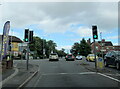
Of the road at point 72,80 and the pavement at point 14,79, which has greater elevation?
the pavement at point 14,79

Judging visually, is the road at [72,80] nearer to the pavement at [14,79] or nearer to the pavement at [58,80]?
Answer: the pavement at [58,80]

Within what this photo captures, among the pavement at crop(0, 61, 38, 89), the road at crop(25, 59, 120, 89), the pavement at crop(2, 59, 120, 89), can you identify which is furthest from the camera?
the road at crop(25, 59, 120, 89)

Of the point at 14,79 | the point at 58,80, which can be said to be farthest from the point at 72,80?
the point at 14,79

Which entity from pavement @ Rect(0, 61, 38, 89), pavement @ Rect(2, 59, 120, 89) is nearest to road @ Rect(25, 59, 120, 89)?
pavement @ Rect(2, 59, 120, 89)

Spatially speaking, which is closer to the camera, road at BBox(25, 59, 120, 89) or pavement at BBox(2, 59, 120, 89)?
pavement at BBox(2, 59, 120, 89)

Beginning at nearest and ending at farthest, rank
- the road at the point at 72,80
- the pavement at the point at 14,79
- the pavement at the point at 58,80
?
the pavement at the point at 14,79 < the pavement at the point at 58,80 < the road at the point at 72,80

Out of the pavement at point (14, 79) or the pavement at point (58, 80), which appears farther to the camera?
the pavement at point (58, 80)

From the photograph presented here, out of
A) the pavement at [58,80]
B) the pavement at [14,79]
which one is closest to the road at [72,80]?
the pavement at [58,80]

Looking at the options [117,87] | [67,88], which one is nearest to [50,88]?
[67,88]

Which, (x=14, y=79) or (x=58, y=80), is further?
(x=58, y=80)

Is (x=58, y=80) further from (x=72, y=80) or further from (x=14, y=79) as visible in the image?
(x=14, y=79)

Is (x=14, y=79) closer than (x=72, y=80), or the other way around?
(x=14, y=79)

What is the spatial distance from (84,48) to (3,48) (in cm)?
8559

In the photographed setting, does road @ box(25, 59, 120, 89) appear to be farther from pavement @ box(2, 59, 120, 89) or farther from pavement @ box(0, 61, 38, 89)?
pavement @ box(0, 61, 38, 89)
